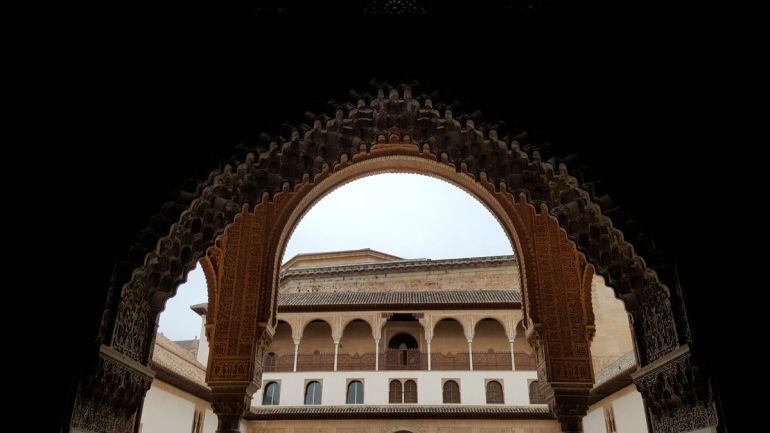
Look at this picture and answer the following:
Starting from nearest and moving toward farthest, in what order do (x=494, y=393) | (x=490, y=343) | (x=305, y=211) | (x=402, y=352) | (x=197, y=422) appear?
1. (x=305, y=211)
2. (x=197, y=422)
3. (x=494, y=393)
4. (x=402, y=352)
5. (x=490, y=343)

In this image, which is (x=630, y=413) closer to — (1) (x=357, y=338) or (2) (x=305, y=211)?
(2) (x=305, y=211)

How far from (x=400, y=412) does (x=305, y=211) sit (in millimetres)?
12156

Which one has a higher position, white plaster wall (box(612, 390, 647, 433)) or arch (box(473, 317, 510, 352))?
arch (box(473, 317, 510, 352))

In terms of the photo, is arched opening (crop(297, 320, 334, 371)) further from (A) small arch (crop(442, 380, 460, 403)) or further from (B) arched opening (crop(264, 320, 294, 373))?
(A) small arch (crop(442, 380, 460, 403))

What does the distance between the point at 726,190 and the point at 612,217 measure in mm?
825

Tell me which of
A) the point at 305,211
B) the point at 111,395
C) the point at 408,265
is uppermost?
the point at 408,265

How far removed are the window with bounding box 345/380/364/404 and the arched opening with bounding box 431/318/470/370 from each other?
317 cm

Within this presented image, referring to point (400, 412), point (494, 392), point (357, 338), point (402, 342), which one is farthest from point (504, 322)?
point (357, 338)

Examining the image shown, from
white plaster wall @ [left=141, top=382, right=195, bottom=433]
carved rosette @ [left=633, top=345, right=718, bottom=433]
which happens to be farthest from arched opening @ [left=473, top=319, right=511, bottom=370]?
carved rosette @ [left=633, top=345, right=718, bottom=433]

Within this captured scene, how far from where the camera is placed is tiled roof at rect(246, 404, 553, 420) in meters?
18.6

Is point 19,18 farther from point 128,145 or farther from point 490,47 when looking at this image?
point 490,47

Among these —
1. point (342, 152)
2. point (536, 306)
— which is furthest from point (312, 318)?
point (342, 152)

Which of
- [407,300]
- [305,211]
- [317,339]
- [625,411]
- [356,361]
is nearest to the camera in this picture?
[305,211]

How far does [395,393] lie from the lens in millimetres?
21391
